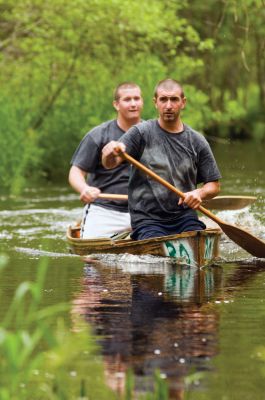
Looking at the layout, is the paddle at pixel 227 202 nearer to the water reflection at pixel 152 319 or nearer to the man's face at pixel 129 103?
the man's face at pixel 129 103

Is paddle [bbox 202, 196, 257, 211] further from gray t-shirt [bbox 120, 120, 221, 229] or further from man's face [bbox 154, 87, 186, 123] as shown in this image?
man's face [bbox 154, 87, 186, 123]

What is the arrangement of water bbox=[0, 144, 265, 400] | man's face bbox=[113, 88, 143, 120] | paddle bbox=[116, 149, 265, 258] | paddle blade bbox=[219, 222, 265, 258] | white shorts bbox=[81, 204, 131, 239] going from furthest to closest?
white shorts bbox=[81, 204, 131, 239] < man's face bbox=[113, 88, 143, 120] < paddle blade bbox=[219, 222, 265, 258] < paddle bbox=[116, 149, 265, 258] < water bbox=[0, 144, 265, 400]

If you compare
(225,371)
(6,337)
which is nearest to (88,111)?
(225,371)

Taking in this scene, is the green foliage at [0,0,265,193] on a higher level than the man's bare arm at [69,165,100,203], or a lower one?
higher

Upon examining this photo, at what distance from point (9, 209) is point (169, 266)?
25.9 feet

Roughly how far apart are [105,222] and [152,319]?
184 inches

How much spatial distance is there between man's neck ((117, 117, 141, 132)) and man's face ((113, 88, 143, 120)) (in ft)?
0.20

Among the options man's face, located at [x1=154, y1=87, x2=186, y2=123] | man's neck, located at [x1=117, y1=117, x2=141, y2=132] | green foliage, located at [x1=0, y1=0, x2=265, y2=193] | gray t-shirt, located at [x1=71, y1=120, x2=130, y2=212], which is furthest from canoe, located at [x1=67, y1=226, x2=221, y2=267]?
green foliage, located at [x1=0, y1=0, x2=265, y2=193]

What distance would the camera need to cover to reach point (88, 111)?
83.6 feet

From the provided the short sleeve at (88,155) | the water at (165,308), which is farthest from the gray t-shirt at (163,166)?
the short sleeve at (88,155)

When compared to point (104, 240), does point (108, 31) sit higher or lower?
higher

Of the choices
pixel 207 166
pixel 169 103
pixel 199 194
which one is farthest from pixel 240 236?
pixel 169 103

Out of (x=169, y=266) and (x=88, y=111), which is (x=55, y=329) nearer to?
(x=169, y=266)

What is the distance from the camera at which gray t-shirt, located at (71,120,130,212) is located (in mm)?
13422
